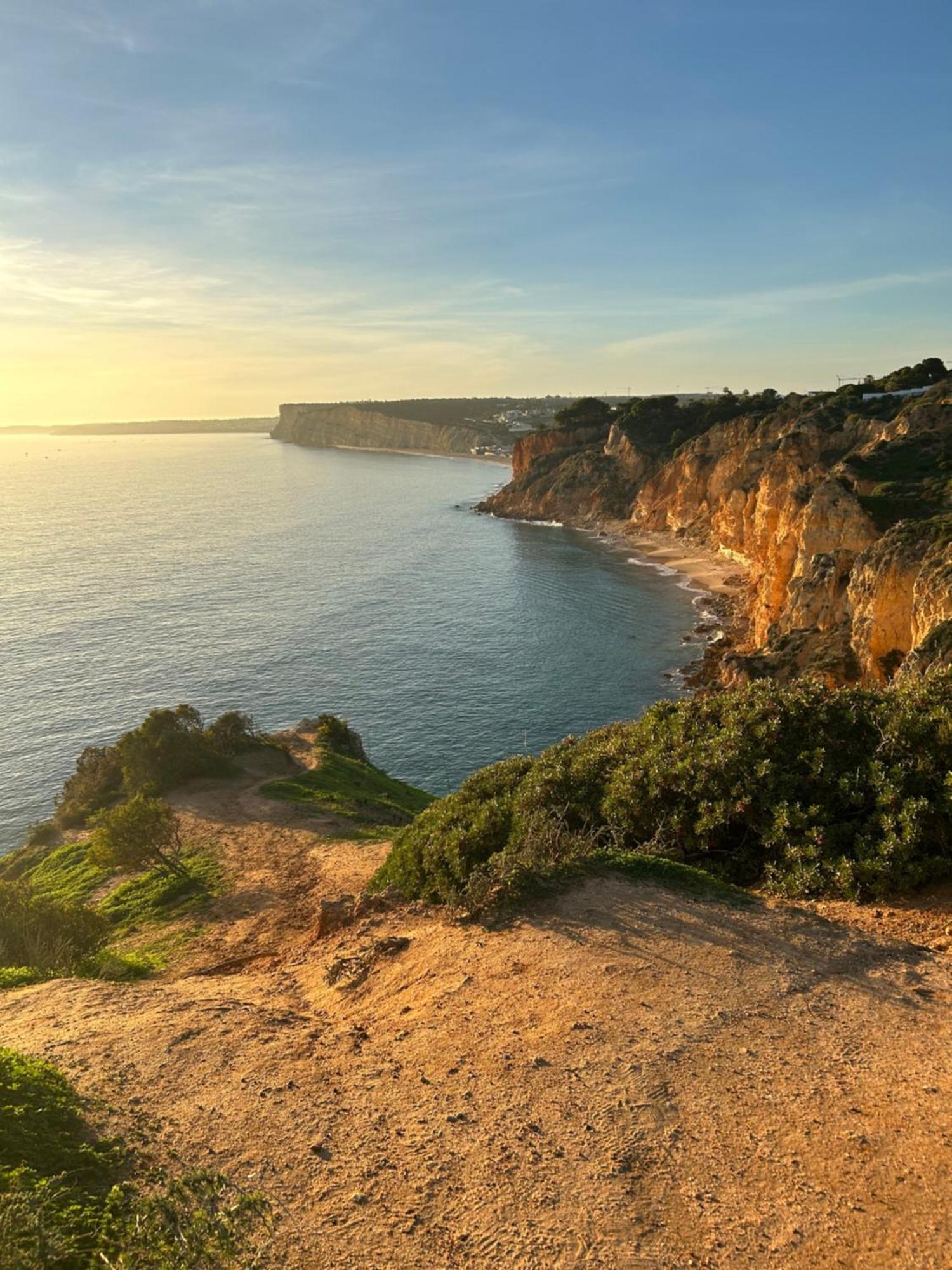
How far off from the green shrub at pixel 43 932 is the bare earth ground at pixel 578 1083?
4727 millimetres

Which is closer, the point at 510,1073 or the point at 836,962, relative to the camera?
the point at 510,1073

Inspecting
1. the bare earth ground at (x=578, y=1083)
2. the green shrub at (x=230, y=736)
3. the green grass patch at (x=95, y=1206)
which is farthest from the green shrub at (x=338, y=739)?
the green grass patch at (x=95, y=1206)

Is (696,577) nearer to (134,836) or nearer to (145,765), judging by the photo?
(145,765)

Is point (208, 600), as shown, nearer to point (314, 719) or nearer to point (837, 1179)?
point (314, 719)

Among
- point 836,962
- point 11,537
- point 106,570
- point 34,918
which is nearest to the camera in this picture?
point 836,962

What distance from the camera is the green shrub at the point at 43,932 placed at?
1936 centimetres

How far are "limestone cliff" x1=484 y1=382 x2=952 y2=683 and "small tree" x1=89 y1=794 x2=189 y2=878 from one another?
2916 centimetres

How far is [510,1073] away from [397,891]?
791 cm

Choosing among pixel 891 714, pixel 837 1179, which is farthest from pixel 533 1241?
pixel 891 714

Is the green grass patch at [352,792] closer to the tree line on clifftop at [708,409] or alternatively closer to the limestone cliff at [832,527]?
the limestone cliff at [832,527]

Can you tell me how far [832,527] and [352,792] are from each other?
34190 mm

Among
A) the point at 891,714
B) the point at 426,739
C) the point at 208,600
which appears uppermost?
the point at 891,714

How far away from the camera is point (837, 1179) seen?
7.95 m

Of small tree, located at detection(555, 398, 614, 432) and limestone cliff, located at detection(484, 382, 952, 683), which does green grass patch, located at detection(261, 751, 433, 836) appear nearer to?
limestone cliff, located at detection(484, 382, 952, 683)
